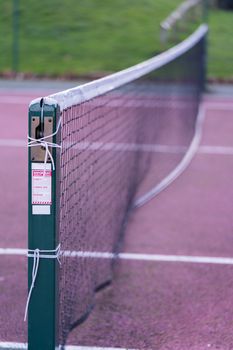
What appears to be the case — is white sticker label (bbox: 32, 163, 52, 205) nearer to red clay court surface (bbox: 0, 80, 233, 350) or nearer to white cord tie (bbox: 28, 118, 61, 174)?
white cord tie (bbox: 28, 118, 61, 174)

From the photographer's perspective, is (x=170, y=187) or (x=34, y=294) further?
(x=170, y=187)

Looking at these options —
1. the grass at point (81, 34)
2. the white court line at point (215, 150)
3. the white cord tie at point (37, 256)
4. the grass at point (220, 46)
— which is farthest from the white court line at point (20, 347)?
the grass at point (220, 46)

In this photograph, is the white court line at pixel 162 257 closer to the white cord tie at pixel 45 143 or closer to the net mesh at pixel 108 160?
the net mesh at pixel 108 160

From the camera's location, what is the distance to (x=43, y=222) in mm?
4711

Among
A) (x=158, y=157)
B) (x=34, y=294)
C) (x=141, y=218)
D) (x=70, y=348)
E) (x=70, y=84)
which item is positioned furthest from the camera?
(x=70, y=84)

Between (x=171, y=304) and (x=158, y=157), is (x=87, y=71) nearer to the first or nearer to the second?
(x=158, y=157)

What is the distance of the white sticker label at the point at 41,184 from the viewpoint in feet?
15.4

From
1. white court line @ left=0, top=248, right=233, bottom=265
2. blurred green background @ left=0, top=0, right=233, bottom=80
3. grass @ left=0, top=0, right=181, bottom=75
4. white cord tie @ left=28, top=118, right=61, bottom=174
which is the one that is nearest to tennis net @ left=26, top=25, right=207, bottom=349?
white cord tie @ left=28, top=118, right=61, bottom=174

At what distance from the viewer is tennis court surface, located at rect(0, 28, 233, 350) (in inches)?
238

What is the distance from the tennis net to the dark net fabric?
0.01 meters

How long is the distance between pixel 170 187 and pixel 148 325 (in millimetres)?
5183

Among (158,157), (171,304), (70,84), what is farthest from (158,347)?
(70,84)

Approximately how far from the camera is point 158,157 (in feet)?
40.7

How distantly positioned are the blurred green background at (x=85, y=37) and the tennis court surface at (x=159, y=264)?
1251 cm
